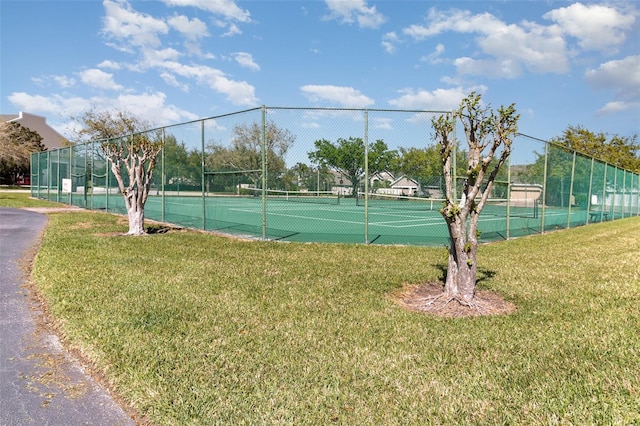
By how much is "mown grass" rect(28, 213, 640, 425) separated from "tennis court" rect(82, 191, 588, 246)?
352cm

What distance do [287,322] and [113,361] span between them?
1503mm

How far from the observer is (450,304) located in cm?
482

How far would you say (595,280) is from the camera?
6188 mm

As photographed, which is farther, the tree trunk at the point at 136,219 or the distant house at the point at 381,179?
the distant house at the point at 381,179

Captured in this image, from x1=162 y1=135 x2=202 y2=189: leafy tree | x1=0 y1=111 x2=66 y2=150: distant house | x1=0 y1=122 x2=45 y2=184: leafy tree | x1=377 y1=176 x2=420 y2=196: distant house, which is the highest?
x1=0 y1=111 x2=66 y2=150: distant house

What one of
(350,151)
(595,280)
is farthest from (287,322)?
(350,151)

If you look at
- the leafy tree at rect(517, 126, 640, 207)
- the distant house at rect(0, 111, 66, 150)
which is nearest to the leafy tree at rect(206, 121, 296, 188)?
the leafy tree at rect(517, 126, 640, 207)

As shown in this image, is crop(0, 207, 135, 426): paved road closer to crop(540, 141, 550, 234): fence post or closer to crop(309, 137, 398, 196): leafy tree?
crop(309, 137, 398, 196): leafy tree

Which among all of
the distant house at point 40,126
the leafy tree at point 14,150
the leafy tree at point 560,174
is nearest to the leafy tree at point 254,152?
the leafy tree at point 560,174

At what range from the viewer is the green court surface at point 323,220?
10.5 metres

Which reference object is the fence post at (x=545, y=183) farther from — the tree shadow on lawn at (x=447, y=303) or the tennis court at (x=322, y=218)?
the tree shadow on lawn at (x=447, y=303)

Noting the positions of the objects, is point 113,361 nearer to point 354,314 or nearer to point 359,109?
point 354,314

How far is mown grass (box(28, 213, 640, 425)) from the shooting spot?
8.51 ft

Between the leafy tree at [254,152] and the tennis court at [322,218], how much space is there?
2.26 feet
